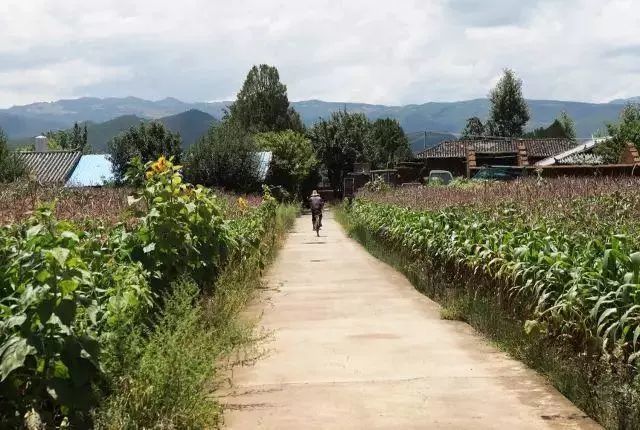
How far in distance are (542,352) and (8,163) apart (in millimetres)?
39111

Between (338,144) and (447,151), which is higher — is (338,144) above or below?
above

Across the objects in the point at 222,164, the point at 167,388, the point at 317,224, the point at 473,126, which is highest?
the point at 473,126

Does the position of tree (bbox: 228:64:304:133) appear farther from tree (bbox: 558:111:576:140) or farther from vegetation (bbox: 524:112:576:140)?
tree (bbox: 558:111:576:140)

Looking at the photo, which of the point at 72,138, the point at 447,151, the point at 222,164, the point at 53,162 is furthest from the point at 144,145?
the point at 72,138

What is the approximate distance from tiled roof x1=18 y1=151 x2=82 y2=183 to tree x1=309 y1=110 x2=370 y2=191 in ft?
100

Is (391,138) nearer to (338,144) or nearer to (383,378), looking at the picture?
(338,144)

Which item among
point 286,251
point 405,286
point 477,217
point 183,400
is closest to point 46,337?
point 183,400

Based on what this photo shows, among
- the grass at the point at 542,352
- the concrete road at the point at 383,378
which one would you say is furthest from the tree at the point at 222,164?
the concrete road at the point at 383,378

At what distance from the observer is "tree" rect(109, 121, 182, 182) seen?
47719 millimetres

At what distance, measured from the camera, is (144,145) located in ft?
163

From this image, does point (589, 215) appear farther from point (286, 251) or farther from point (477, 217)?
point (286, 251)

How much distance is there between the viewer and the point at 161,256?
24.4 feet

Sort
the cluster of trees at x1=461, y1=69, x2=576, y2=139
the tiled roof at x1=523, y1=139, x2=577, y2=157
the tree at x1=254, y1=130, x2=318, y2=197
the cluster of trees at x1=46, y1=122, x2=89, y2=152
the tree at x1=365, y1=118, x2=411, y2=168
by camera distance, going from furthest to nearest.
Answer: the cluster of trees at x1=46, y1=122, x2=89, y2=152 < the tree at x1=365, y1=118, x2=411, y2=168 < the cluster of trees at x1=461, y1=69, x2=576, y2=139 < the tiled roof at x1=523, y1=139, x2=577, y2=157 < the tree at x1=254, y1=130, x2=318, y2=197

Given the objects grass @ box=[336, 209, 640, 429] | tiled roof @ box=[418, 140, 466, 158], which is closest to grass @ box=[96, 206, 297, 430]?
grass @ box=[336, 209, 640, 429]
